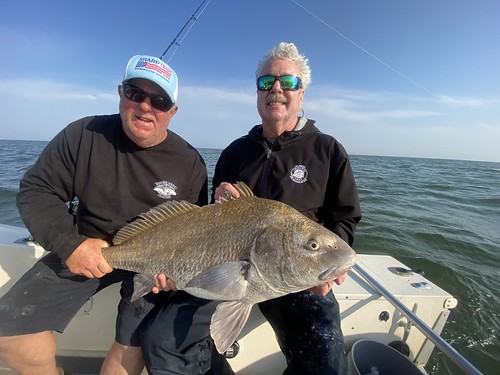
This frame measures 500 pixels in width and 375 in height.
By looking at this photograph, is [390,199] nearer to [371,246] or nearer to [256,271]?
[371,246]

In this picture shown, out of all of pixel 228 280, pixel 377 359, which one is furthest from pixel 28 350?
pixel 377 359

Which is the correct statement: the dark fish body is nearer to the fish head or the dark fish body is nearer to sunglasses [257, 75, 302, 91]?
the fish head

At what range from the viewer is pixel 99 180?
8.96 ft

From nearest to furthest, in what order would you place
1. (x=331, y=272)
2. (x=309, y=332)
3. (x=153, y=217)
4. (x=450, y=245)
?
(x=331, y=272) → (x=309, y=332) → (x=153, y=217) → (x=450, y=245)

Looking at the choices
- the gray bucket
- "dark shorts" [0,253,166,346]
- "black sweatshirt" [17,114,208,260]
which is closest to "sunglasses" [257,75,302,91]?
"black sweatshirt" [17,114,208,260]

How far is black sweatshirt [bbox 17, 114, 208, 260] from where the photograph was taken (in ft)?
8.25

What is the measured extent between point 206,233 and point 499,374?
4.77 m

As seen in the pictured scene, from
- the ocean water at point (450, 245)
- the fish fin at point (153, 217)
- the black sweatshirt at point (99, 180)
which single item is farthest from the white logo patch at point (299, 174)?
the ocean water at point (450, 245)

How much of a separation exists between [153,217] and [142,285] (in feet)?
1.77

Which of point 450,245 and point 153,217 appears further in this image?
point 450,245

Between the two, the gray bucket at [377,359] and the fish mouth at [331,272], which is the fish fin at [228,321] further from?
the gray bucket at [377,359]

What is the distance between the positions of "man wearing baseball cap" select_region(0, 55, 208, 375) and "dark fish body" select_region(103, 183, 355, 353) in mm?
384

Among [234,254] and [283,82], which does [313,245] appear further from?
[283,82]

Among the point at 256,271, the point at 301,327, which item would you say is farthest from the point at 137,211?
the point at 301,327
